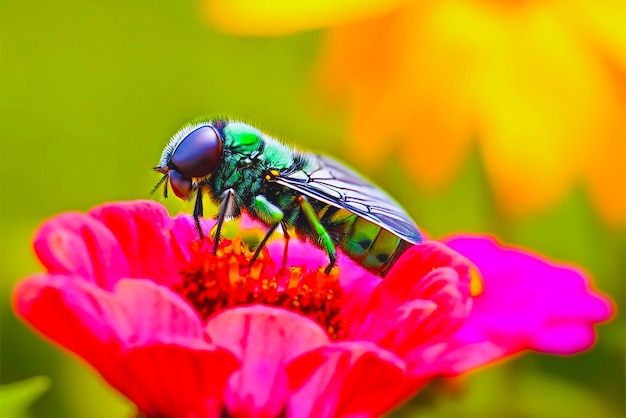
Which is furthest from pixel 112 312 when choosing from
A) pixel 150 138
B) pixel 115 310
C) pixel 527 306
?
pixel 150 138

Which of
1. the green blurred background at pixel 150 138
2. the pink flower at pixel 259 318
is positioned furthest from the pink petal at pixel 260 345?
the green blurred background at pixel 150 138

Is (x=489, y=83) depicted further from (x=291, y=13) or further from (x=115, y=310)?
(x=115, y=310)

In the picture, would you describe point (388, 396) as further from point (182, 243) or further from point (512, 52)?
point (512, 52)

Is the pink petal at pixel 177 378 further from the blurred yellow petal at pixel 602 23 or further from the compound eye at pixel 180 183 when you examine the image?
the blurred yellow petal at pixel 602 23

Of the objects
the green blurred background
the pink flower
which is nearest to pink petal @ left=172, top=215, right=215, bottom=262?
the pink flower

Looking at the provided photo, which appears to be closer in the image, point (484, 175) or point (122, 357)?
point (122, 357)

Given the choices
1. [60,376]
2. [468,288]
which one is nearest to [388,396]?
[468,288]
